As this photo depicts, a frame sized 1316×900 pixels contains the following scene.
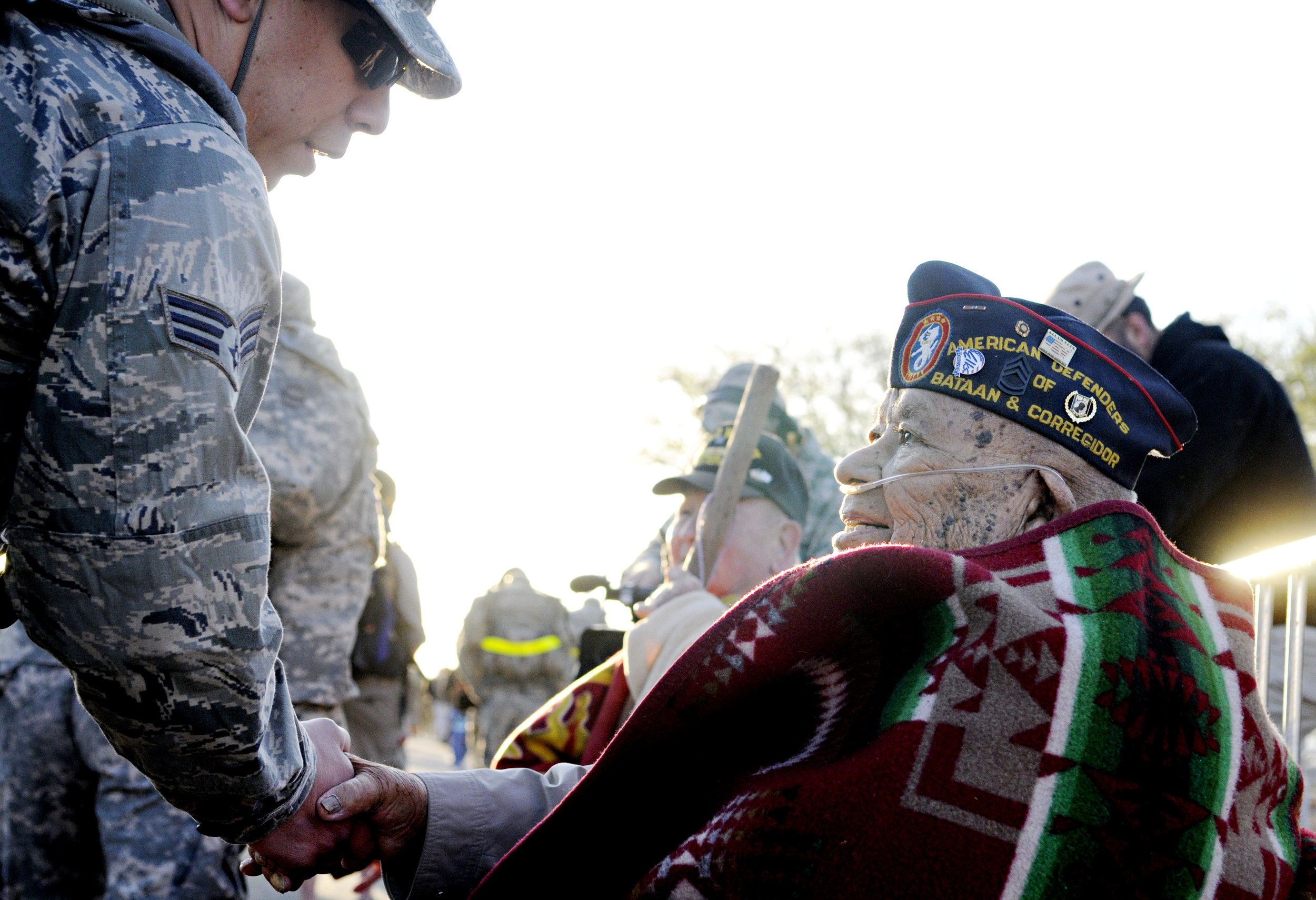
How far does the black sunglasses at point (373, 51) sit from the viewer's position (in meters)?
2.04

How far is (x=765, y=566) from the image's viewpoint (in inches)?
167

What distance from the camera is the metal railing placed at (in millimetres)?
3252

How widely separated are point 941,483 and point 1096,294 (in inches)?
104

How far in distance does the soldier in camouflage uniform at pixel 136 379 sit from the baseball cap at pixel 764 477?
2.75 meters

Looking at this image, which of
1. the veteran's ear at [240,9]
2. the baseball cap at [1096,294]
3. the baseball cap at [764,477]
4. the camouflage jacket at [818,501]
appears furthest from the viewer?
the camouflage jacket at [818,501]

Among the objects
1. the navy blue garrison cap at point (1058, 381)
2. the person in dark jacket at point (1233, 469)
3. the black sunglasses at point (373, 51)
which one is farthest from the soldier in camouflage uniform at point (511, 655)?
the black sunglasses at point (373, 51)

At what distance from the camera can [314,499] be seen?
3980 mm

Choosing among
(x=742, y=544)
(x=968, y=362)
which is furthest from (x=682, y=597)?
(x=968, y=362)

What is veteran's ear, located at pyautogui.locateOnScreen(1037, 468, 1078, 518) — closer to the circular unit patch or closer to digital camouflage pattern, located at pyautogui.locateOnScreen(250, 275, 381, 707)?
the circular unit patch

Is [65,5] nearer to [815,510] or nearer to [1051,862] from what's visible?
[1051,862]

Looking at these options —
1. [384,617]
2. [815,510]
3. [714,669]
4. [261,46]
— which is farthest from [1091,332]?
[384,617]

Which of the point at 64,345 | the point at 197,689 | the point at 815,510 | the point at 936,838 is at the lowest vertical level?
the point at 815,510

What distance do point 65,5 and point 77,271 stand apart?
37 cm

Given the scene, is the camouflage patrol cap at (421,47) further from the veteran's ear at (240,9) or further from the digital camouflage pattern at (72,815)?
the digital camouflage pattern at (72,815)
